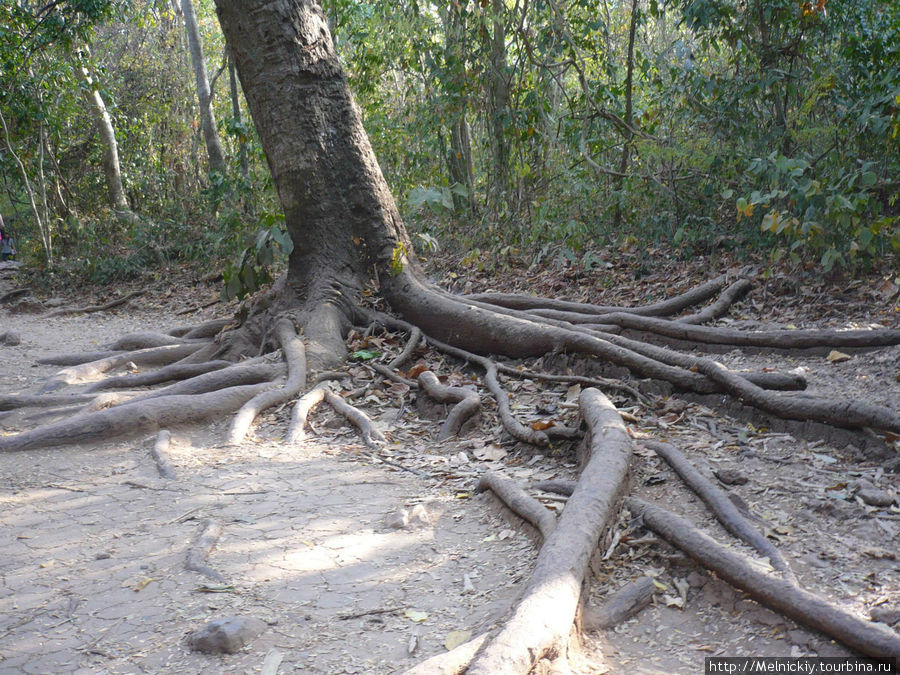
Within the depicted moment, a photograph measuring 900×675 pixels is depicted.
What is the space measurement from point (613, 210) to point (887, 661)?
23.7 feet

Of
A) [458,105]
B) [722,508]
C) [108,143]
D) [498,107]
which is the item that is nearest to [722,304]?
[722,508]

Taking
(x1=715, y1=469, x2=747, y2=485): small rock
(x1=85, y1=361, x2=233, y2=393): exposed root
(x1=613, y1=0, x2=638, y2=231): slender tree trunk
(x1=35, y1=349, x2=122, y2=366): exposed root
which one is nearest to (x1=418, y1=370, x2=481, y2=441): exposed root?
(x1=715, y1=469, x2=747, y2=485): small rock

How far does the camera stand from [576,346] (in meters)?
5.34

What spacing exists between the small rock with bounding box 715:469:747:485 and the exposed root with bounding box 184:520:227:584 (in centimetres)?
227

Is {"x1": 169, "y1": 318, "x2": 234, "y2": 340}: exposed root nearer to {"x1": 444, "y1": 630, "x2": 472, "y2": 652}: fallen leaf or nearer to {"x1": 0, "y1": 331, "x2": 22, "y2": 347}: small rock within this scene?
{"x1": 0, "y1": 331, "x2": 22, "y2": 347}: small rock

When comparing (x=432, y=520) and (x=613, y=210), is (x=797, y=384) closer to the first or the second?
(x=432, y=520)

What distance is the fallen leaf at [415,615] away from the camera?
270 cm

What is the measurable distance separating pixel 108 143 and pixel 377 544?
13.7 m

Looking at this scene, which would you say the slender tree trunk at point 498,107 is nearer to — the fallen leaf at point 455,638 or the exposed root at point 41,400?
the exposed root at point 41,400

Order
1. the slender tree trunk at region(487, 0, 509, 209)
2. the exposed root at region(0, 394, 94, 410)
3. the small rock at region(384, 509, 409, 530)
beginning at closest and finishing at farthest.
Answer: the small rock at region(384, 509, 409, 530), the exposed root at region(0, 394, 94, 410), the slender tree trunk at region(487, 0, 509, 209)

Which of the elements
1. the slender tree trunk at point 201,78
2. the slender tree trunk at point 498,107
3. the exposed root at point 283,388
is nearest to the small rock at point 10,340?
the exposed root at point 283,388

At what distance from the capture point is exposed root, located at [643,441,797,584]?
2.72 metres

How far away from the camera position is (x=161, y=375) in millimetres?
6082

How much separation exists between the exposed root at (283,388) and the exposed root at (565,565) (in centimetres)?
235
